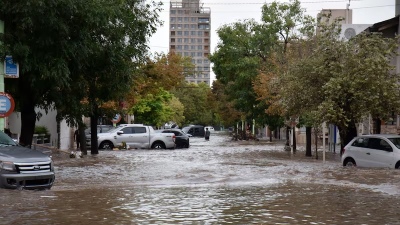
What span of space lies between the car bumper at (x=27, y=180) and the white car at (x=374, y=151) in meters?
11.7

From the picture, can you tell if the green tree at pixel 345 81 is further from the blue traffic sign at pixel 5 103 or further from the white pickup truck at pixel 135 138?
the white pickup truck at pixel 135 138

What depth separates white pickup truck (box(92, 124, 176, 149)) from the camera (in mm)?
39094

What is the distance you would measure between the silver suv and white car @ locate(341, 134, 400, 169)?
1171cm

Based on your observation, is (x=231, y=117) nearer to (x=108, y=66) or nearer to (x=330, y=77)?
(x=330, y=77)

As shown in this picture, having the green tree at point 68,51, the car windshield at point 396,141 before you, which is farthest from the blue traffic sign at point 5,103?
the car windshield at point 396,141

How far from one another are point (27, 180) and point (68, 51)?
6601 millimetres

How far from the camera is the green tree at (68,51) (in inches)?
698

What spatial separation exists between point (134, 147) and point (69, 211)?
96.1 feet

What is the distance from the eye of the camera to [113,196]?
42.9ft

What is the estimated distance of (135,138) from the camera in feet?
130

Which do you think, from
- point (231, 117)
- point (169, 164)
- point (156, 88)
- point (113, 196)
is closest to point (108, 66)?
point (169, 164)

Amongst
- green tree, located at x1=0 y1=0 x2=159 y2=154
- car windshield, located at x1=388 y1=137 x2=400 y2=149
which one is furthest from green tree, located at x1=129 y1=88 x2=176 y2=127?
car windshield, located at x1=388 y1=137 x2=400 y2=149

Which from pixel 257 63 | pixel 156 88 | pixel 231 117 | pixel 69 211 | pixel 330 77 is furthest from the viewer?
pixel 231 117

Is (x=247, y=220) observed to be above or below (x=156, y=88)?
below
